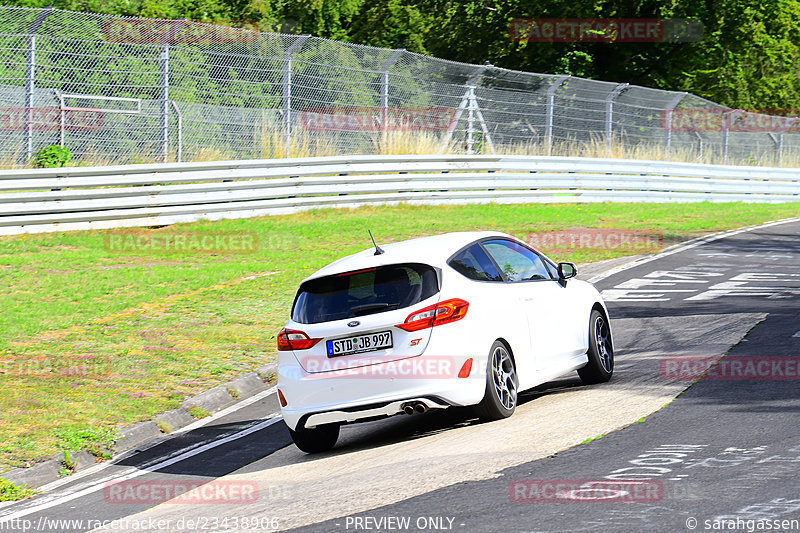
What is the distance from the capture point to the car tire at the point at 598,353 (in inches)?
366

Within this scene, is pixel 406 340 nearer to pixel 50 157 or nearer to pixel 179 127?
pixel 50 157

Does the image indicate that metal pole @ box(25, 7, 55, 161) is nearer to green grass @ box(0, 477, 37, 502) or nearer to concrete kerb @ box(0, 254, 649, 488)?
concrete kerb @ box(0, 254, 649, 488)

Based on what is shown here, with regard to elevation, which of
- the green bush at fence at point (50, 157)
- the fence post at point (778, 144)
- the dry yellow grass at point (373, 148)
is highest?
the fence post at point (778, 144)

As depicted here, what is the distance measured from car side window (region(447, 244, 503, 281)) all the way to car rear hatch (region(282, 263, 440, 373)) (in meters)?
0.33

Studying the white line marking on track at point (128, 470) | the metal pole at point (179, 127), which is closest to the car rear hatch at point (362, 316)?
the white line marking on track at point (128, 470)

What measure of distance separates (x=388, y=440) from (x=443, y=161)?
17.1 metres

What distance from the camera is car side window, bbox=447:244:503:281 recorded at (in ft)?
26.9

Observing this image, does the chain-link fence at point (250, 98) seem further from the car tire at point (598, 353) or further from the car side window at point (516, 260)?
the car tire at point (598, 353)

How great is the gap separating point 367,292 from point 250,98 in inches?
A: 584

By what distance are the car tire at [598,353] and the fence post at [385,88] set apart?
15604 millimetres

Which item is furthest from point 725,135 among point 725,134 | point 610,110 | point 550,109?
point 550,109

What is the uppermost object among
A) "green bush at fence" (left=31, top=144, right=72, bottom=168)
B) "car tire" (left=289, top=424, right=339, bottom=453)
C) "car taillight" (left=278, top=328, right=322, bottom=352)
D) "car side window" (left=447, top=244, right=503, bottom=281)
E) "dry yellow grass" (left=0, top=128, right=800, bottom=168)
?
"dry yellow grass" (left=0, top=128, right=800, bottom=168)

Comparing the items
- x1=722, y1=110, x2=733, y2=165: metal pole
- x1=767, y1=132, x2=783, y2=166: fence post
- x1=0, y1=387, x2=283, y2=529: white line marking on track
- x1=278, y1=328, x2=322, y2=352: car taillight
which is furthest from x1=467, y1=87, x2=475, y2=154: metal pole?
x1=278, y1=328, x2=322, y2=352: car taillight

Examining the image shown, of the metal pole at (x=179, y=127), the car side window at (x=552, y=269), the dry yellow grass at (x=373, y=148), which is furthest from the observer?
the metal pole at (x=179, y=127)
